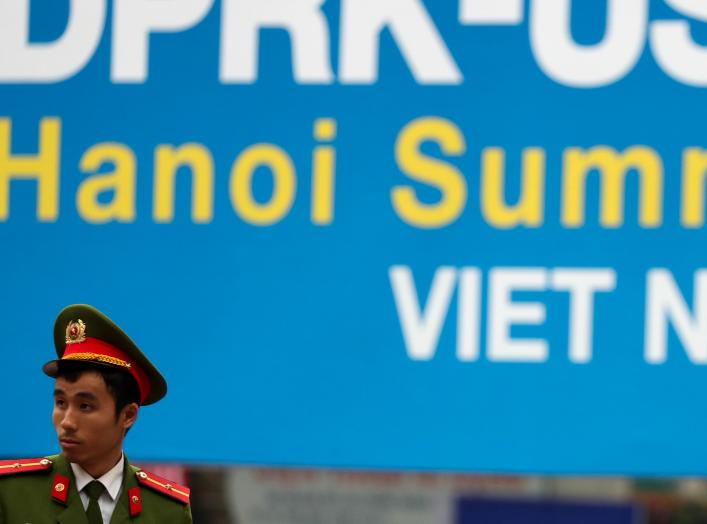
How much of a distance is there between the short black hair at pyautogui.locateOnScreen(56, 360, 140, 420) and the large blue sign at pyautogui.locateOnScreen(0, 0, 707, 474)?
115cm

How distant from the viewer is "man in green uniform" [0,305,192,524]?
2.06 meters

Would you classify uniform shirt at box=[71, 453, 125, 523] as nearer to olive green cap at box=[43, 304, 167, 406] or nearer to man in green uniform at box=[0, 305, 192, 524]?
man in green uniform at box=[0, 305, 192, 524]

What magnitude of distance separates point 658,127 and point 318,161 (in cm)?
77

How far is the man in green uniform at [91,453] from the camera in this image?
6.76 feet

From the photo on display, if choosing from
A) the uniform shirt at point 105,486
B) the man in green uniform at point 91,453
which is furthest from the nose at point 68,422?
the uniform shirt at point 105,486

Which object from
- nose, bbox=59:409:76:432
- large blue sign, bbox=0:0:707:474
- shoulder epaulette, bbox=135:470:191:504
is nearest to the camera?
nose, bbox=59:409:76:432

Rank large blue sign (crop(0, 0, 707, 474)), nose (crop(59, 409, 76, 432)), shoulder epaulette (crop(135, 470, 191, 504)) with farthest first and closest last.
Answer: large blue sign (crop(0, 0, 707, 474)) < shoulder epaulette (crop(135, 470, 191, 504)) < nose (crop(59, 409, 76, 432))

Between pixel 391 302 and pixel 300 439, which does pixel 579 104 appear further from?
pixel 300 439

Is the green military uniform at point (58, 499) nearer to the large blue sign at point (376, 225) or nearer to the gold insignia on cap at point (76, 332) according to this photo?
the gold insignia on cap at point (76, 332)

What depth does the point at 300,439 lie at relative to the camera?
325 centimetres

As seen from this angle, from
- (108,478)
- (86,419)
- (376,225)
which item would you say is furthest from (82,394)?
(376,225)

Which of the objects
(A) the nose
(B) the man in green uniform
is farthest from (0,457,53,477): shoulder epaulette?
(A) the nose

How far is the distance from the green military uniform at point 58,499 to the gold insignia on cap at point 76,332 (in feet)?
0.57

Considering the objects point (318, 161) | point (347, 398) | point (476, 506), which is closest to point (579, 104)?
point (318, 161)
